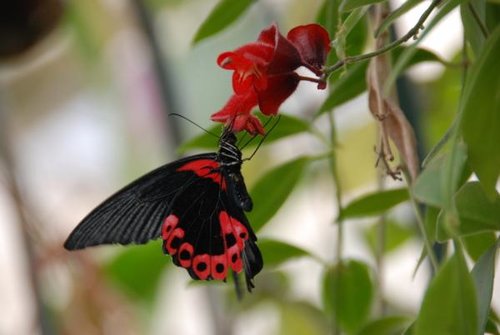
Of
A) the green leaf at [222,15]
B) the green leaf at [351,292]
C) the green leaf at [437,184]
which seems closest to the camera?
the green leaf at [437,184]

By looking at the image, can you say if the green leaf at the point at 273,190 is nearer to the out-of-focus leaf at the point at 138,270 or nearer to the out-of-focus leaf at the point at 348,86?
the out-of-focus leaf at the point at 348,86

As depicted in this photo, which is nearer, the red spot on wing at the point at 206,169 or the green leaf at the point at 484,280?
the green leaf at the point at 484,280

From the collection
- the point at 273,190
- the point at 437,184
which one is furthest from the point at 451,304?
the point at 273,190

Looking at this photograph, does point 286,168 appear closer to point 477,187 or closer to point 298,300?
point 477,187

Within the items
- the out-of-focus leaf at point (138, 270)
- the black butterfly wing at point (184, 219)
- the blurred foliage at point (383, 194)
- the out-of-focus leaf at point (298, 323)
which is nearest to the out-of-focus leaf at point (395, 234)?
the blurred foliage at point (383, 194)

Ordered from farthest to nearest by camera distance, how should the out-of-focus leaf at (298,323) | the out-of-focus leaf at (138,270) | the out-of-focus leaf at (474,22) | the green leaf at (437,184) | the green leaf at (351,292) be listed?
the out-of-focus leaf at (138,270) < the out-of-focus leaf at (298,323) < the green leaf at (351,292) < the out-of-focus leaf at (474,22) < the green leaf at (437,184)

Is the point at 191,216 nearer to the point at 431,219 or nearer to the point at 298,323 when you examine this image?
the point at 431,219

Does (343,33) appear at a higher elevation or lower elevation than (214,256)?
higher
